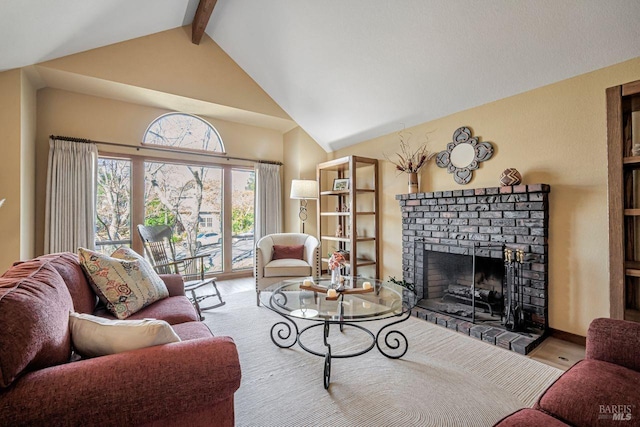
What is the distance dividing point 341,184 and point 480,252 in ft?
7.56

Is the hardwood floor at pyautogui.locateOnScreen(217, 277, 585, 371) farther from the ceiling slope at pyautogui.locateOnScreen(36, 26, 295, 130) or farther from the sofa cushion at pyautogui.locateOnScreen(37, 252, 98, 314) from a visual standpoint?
the ceiling slope at pyautogui.locateOnScreen(36, 26, 295, 130)

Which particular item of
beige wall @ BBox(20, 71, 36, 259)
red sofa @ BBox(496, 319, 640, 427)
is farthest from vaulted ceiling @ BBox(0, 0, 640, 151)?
red sofa @ BBox(496, 319, 640, 427)

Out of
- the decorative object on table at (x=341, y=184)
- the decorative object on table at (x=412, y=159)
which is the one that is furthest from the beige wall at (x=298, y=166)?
the decorative object on table at (x=412, y=159)

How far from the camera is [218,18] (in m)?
3.65

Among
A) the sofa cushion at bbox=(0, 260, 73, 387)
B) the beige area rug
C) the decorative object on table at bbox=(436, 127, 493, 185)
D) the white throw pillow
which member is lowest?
the beige area rug

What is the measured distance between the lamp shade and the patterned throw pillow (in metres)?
2.72

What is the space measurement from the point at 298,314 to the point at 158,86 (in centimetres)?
350

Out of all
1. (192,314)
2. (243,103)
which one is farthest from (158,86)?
(192,314)

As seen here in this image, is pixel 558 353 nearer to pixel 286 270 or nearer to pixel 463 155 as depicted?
pixel 463 155

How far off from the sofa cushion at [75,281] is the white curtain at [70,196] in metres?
2.18

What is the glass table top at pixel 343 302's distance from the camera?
1.90 m

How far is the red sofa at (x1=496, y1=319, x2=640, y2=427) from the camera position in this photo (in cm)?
93

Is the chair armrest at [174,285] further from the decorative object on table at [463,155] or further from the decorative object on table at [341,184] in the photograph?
the decorative object on table at [463,155]

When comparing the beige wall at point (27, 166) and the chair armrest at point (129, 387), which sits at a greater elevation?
the beige wall at point (27, 166)
